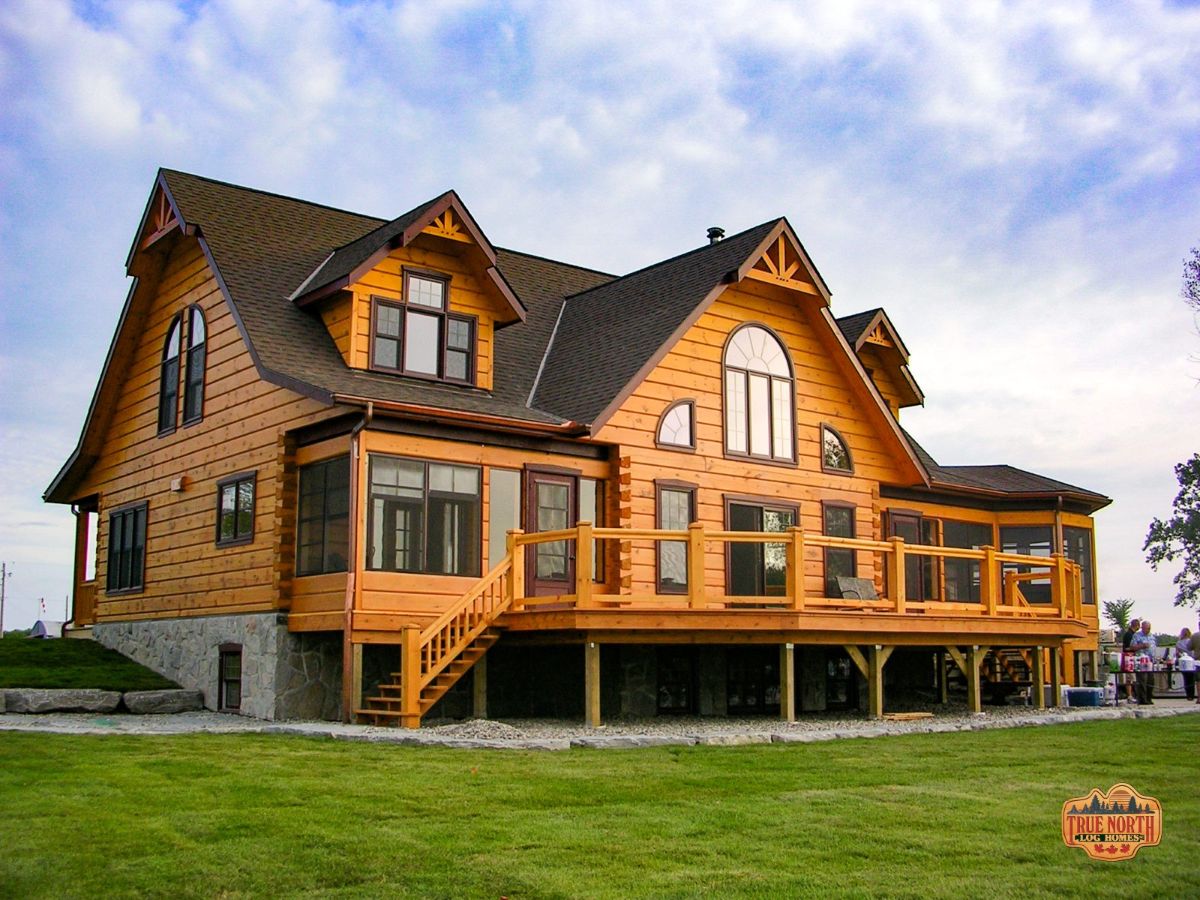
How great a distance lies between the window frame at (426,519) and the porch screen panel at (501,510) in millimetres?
170

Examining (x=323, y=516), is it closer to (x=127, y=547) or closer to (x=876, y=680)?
(x=127, y=547)

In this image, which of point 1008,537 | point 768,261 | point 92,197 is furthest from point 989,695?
point 92,197

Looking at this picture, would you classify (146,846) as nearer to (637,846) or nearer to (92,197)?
(637,846)

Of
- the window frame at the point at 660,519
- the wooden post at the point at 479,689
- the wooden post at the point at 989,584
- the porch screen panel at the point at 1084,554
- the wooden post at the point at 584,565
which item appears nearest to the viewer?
the wooden post at the point at 584,565

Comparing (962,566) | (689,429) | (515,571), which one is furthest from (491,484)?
(962,566)

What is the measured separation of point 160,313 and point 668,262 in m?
9.07

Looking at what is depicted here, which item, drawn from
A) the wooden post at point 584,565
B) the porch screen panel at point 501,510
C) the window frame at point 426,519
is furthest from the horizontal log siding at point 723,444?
the wooden post at point 584,565

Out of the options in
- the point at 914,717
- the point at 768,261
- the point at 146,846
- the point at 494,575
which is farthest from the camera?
→ the point at 768,261

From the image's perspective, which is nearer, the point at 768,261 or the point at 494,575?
the point at 494,575

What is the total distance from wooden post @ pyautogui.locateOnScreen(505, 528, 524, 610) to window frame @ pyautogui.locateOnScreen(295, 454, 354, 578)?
2.13m

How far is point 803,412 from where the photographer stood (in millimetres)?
22281

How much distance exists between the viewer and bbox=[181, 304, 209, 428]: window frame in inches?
832

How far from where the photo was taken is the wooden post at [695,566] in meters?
16.5

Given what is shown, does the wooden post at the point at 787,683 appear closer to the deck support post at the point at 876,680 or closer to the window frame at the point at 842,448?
the deck support post at the point at 876,680
